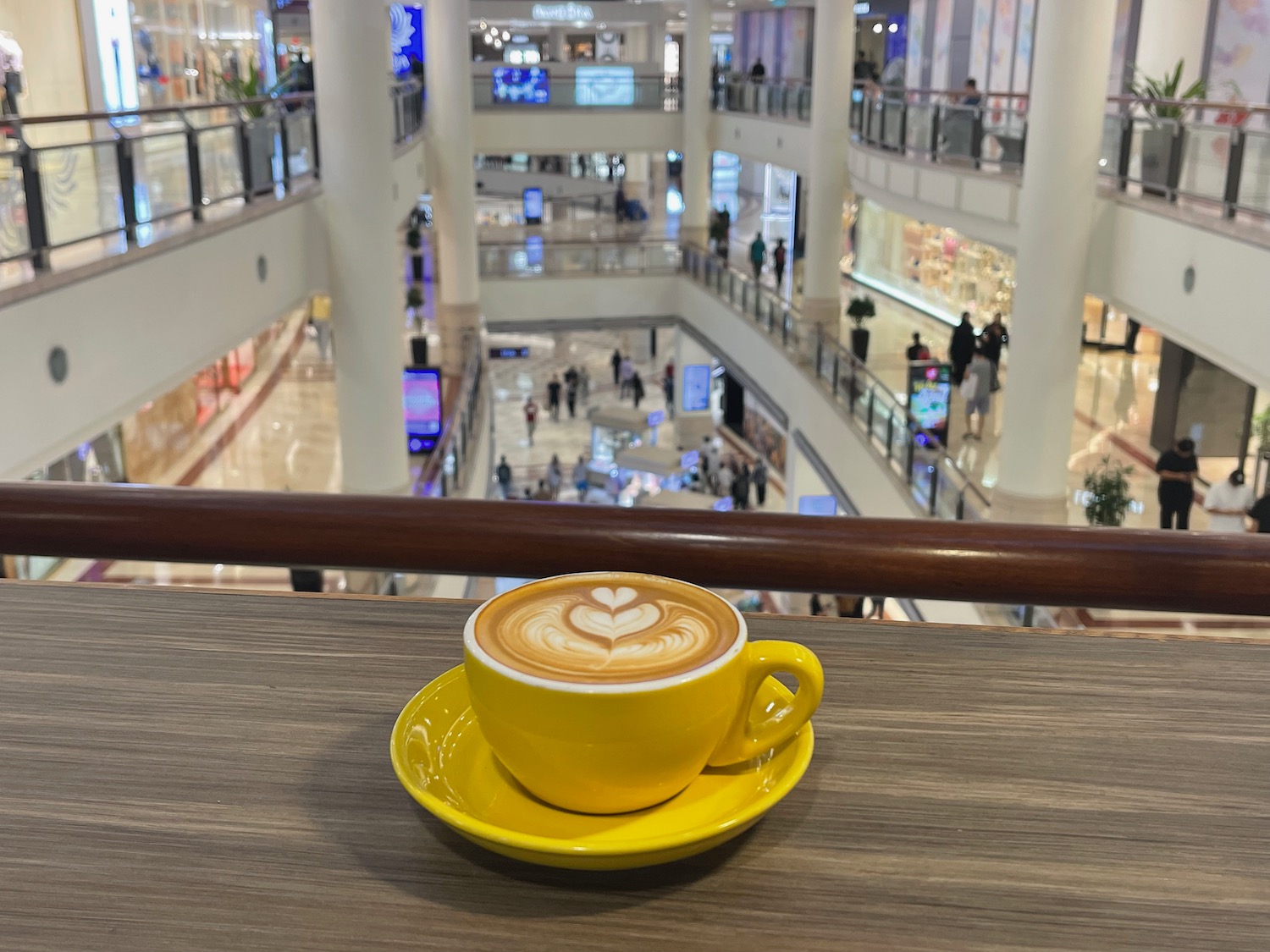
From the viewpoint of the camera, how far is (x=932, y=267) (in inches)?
1033

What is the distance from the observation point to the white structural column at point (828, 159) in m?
20.1

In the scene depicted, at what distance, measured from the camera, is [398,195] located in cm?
1655

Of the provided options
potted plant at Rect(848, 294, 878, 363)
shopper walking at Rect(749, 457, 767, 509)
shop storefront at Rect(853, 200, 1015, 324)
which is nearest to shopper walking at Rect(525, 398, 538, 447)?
shopper walking at Rect(749, 457, 767, 509)

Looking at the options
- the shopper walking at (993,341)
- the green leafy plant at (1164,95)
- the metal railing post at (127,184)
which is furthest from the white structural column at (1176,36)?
the metal railing post at (127,184)

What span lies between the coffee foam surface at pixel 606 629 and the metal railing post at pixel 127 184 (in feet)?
24.0

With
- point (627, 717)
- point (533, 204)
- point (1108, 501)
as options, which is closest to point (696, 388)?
point (533, 204)

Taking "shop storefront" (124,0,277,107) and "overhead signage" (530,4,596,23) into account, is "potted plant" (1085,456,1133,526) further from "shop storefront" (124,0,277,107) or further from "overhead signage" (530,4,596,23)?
"overhead signage" (530,4,596,23)

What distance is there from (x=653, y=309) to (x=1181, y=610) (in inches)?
1015

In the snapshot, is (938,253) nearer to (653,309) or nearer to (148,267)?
(653,309)

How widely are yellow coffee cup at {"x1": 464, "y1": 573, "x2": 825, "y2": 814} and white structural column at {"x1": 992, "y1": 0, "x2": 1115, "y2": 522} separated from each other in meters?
9.88

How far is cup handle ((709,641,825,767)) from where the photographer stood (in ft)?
2.78

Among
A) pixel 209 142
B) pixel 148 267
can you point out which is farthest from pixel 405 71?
pixel 148 267

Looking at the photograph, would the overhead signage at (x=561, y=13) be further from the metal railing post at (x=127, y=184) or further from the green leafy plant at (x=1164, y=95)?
the metal railing post at (x=127, y=184)

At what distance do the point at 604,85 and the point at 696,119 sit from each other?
217 cm
